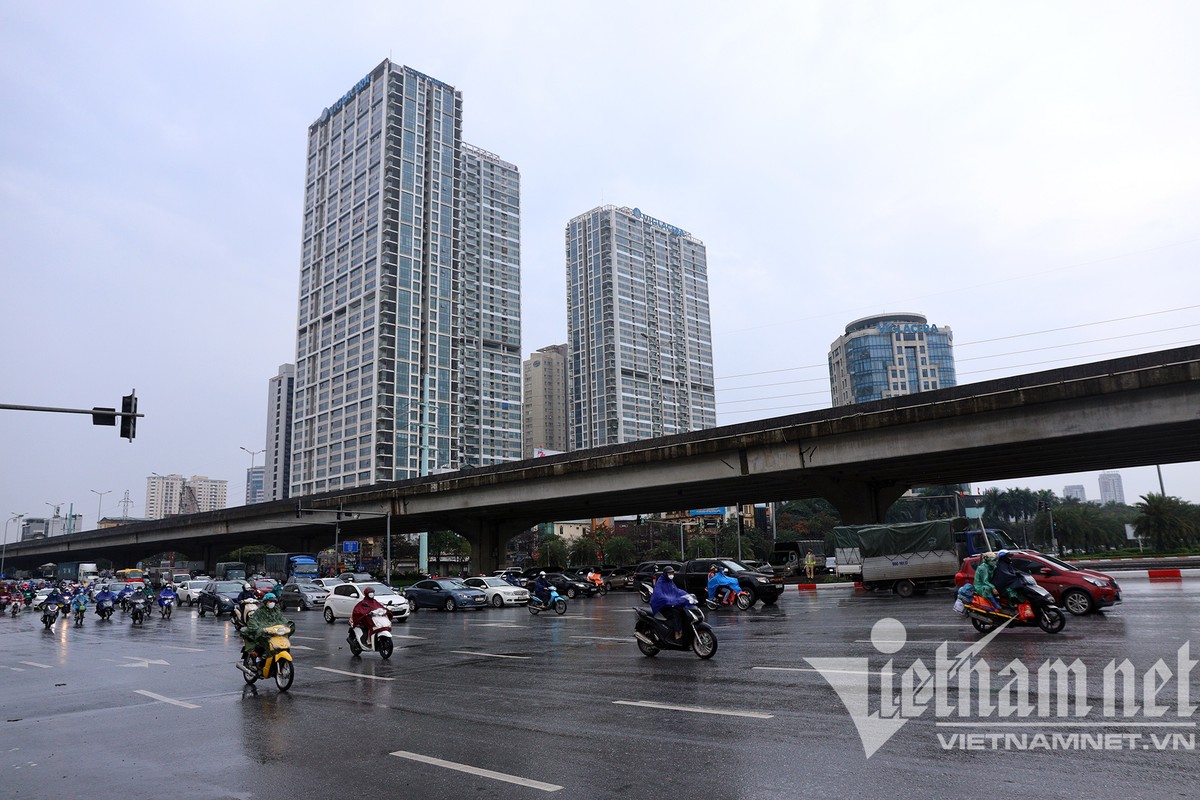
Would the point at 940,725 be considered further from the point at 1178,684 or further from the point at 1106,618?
the point at 1106,618

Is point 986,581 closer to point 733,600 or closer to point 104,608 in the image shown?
point 733,600

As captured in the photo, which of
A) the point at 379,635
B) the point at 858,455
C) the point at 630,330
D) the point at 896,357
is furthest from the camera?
the point at 630,330

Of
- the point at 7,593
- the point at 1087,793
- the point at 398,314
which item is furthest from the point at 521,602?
the point at 398,314

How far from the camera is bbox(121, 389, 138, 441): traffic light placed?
21.4 metres


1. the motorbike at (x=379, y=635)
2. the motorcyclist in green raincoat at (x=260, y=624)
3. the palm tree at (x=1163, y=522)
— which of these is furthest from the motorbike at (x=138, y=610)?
the palm tree at (x=1163, y=522)

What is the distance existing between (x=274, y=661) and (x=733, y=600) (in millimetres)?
17273

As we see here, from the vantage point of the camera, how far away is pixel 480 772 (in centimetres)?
655

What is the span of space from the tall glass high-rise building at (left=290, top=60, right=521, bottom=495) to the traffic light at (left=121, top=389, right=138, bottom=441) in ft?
344

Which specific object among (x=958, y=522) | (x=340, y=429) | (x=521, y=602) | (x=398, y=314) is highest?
(x=398, y=314)

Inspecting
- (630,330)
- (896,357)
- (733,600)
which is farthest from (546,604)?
(896,357)

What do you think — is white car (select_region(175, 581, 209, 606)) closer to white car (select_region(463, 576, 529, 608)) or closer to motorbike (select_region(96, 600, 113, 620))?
motorbike (select_region(96, 600, 113, 620))

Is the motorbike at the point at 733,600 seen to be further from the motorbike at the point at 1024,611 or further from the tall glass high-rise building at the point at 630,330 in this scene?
the tall glass high-rise building at the point at 630,330

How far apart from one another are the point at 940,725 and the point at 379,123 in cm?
14921

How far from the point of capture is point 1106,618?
1588 centimetres
